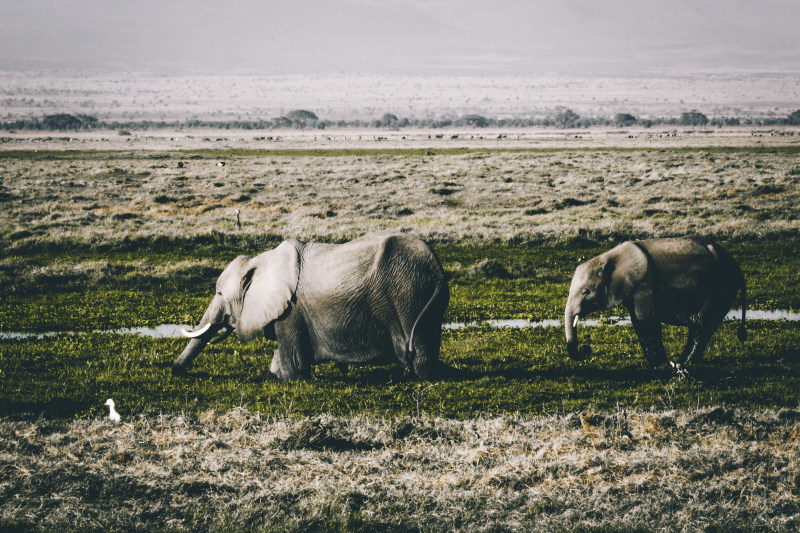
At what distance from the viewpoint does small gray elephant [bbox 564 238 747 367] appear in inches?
527

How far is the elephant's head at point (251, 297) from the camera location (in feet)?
42.6

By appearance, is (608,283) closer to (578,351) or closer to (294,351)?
(578,351)

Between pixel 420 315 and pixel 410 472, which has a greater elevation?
pixel 420 315

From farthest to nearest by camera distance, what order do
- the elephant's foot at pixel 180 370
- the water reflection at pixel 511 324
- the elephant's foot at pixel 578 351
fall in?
1. the water reflection at pixel 511 324
2. the elephant's foot at pixel 578 351
3. the elephant's foot at pixel 180 370

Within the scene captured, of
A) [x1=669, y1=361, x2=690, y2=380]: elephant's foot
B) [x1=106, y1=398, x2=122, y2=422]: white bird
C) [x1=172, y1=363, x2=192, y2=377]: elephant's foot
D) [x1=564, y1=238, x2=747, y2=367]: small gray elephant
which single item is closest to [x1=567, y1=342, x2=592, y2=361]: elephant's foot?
[x1=564, y1=238, x2=747, y2=367]: small gray elephant

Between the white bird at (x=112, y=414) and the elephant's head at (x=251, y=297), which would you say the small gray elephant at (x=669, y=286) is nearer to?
the elephant's head at (x=251, y=297)

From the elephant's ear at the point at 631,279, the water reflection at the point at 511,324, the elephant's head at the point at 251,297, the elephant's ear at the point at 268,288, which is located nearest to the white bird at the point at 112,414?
the elephant's head at the point at 251,297

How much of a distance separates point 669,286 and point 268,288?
647 cm

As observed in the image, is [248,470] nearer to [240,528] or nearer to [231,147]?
[240,528]

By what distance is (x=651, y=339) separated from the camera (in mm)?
13641

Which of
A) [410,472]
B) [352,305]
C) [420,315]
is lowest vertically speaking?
[410,472]

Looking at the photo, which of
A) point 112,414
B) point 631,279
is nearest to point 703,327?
point 631,279

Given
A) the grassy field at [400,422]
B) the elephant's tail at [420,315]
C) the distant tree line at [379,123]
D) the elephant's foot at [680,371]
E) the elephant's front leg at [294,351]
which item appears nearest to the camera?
the grassy field at [400,422]

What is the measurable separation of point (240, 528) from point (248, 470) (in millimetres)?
1435
